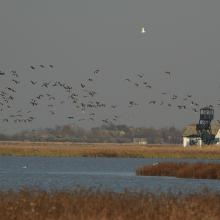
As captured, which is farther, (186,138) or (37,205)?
(186,138)

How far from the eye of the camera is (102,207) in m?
24.8

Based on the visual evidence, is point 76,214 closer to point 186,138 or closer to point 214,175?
point 214,175

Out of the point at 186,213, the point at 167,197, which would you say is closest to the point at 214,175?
the point at 167,197

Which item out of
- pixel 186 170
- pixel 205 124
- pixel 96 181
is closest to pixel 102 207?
pixel 96 181

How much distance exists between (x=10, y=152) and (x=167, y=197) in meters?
87.7

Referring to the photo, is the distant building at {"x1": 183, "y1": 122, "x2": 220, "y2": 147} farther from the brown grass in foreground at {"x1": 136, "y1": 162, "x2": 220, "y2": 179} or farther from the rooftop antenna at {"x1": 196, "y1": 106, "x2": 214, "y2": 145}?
the brown grass in foreground at {"x1": 136, "y1": 162, "x2": 220, "y2": 179}

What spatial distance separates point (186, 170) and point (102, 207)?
34.9 metres

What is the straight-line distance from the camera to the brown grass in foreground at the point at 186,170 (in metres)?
57.1

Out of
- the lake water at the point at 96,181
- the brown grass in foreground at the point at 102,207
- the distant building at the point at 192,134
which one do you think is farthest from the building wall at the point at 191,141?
the brown grass in foreground at the point at 102,207

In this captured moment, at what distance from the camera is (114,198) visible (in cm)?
2673

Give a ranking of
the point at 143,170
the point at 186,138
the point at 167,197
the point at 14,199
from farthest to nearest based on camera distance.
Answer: the point at 186,138 < the point at 143,170 < the point at 167,197 < the point at 14,199

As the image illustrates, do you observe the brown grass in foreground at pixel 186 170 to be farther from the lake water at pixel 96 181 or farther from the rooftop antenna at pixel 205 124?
the rooftop antenna at pixel 205 124

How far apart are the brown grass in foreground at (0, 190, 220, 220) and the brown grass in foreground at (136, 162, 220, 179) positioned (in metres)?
29.7

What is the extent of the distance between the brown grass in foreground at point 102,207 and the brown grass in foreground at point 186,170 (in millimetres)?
29701
